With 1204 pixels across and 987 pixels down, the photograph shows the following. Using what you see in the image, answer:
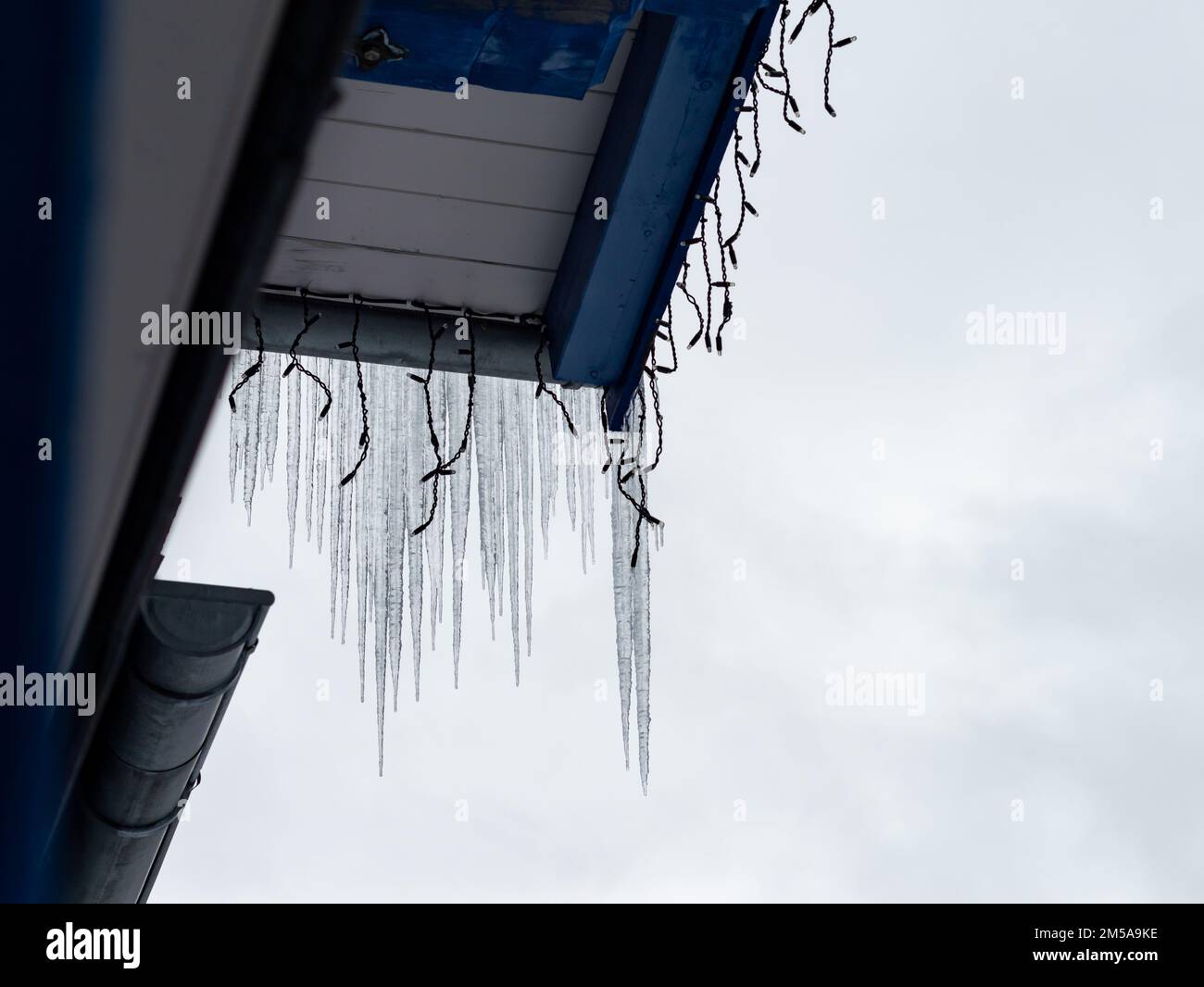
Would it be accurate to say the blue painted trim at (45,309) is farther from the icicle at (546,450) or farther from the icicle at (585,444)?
the icicle at (546,450)

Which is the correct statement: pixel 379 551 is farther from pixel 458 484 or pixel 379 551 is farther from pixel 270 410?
pixel 270 410

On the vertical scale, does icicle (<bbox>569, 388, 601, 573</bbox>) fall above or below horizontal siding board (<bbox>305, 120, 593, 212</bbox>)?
below

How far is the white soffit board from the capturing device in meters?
3.28

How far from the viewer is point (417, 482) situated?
4586 mm

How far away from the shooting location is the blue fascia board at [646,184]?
116 inches

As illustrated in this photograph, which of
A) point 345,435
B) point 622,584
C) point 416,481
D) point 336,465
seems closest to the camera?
point 336,465

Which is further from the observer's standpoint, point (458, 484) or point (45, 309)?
point (458, 484)

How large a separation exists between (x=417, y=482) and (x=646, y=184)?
1.73m

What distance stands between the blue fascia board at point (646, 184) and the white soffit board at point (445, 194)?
0.07 m

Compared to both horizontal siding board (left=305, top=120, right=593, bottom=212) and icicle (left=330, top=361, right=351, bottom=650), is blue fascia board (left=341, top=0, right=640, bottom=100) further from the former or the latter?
icicle (left=330, top=361, right=351, bottom=650)

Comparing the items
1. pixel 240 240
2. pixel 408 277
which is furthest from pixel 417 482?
pixel 240 240

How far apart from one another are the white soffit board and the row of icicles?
1.99 feet

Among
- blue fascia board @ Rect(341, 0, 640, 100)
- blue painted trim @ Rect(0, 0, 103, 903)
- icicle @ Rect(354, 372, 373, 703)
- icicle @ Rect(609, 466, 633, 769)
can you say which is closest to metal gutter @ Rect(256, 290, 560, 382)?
icicle @ Rect(609, 466, 633, 769)
